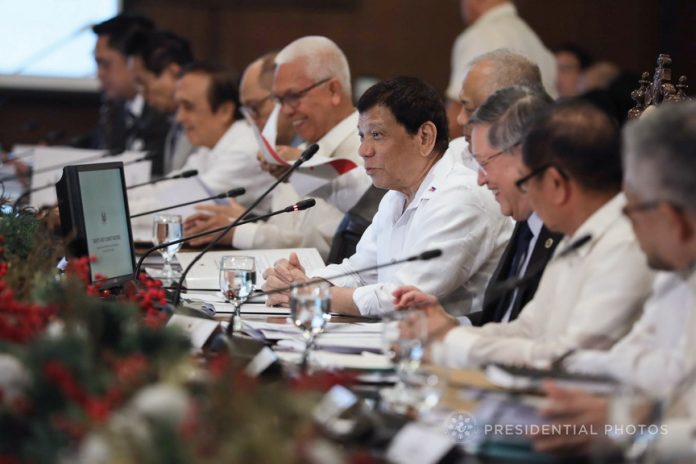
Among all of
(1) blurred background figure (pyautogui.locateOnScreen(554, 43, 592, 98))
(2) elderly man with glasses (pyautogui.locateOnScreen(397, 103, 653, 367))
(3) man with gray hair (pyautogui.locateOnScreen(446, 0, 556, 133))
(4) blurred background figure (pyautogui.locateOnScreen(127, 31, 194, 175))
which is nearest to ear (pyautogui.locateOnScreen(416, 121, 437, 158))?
(2) elderly man with glasses (pyautogui.locateOnScreen(397, 103, 653, 367))

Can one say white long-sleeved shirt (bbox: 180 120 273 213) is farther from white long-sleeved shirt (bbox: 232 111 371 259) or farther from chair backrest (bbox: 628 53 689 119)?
chair backrest (bbox: 628 53 689 119)

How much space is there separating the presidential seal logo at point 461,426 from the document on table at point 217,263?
1.59m

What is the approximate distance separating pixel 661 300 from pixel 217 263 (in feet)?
6.60

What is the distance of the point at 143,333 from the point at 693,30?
235 inches

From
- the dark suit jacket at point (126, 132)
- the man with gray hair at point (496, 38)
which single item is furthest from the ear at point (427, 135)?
the dark suit jacket at point (126, 132)

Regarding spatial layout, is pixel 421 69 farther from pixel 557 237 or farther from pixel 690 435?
pixel 690 435

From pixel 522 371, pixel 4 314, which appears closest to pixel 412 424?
pixel 522 371

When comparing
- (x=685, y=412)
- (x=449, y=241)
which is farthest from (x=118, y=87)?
(x=685, y=412)

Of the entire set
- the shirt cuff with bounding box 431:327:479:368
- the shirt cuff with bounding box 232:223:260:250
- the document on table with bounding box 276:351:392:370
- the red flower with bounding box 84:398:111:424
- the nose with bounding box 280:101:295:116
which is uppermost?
the red flower with bounding box 84:398:111:424

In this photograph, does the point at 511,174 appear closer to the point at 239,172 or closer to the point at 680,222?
the point at 680,222

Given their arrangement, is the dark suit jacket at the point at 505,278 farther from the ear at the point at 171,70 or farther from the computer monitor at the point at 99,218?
the ear at the point at 171,70

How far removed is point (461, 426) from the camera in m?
1.78

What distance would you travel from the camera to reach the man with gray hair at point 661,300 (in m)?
1.69

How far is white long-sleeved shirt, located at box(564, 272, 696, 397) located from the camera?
1856mm
